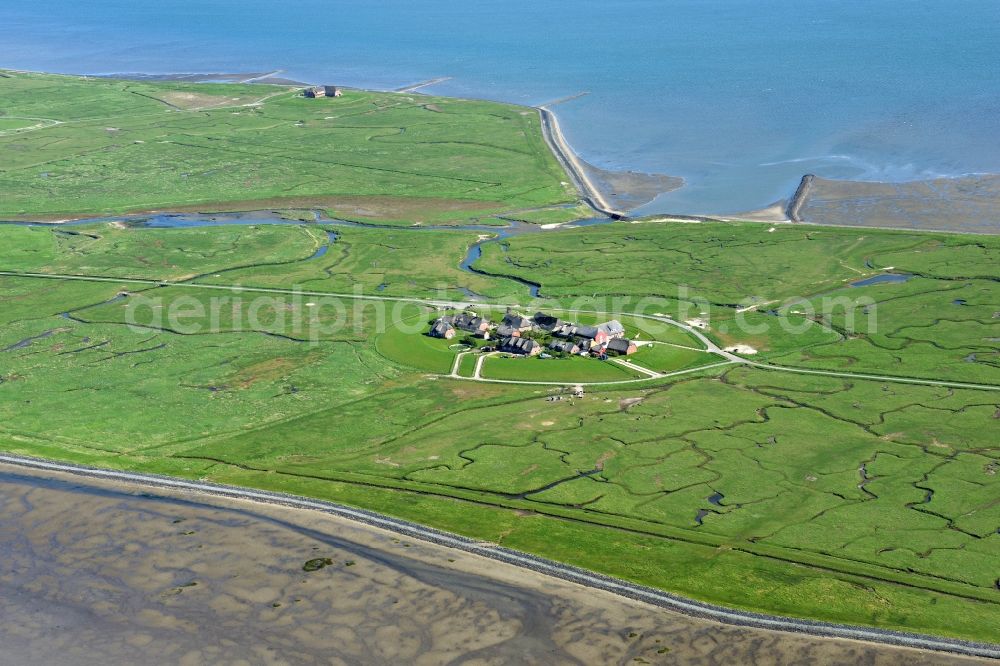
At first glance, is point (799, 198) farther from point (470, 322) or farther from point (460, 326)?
point (460, 326)

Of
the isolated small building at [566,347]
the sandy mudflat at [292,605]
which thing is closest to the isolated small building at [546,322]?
the isolated small building at [566,347]

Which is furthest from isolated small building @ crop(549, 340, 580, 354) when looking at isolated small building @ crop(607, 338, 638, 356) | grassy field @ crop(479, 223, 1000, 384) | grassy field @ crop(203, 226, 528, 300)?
grassy field @ crop(203, 226, 528, 300)

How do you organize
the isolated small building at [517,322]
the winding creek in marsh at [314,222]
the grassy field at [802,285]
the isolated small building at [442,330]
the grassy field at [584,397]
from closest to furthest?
the grassy field at [584,397] → the grassy field at [802,285] → the isolated small building at [517,322] → the isolated small building at [442,330] → the winding creek in marsh at [314,222]

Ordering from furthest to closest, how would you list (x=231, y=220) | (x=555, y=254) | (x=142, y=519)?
(x=231, y=220) < (x=555, y=254) < (x=142, y=519)

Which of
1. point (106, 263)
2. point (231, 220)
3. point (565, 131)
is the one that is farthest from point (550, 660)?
point (565, 131)

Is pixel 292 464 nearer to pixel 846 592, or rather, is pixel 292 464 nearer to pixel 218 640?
pixel 218 640

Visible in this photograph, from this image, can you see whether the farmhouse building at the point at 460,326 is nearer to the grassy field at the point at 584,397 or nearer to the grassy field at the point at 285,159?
the grassy field at the point at 584,397
